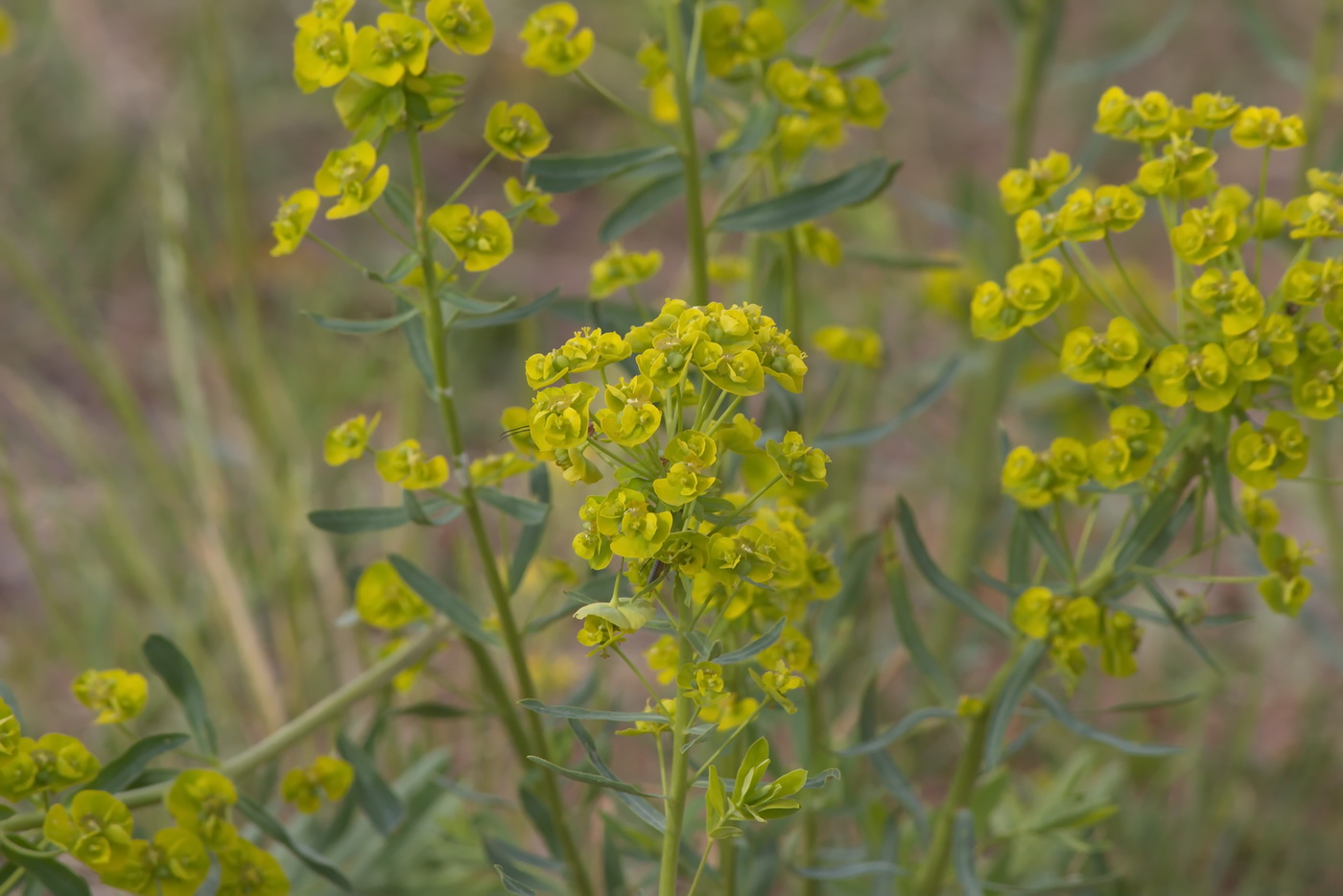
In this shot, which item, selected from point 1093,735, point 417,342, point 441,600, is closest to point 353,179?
point 417,342

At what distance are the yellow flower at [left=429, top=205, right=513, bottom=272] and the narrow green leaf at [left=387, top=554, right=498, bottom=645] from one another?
29 cm

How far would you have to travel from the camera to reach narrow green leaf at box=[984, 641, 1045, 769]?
118 centimetres

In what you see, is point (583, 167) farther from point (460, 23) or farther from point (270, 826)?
point (270, 826)

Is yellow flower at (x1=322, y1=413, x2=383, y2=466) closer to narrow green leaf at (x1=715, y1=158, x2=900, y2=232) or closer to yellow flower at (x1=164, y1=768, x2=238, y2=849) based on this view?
yellow flower at (x1=164, y1=768, x2=238, y2=849)

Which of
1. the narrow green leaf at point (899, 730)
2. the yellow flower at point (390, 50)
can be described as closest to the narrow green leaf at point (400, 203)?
the yellow flower at point (390, 50)

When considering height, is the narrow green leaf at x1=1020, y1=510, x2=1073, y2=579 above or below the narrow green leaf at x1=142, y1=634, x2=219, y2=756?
above

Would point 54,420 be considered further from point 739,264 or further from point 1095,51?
point 1095,51

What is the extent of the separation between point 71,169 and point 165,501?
206cm

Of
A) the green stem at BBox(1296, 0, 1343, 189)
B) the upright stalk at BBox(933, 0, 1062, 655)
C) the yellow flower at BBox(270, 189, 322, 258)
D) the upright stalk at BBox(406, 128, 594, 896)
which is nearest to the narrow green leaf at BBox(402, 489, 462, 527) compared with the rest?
the upright stalk at BBox(406, 128, 594, 896)

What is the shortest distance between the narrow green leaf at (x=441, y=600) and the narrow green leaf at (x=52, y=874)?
14.5 inches

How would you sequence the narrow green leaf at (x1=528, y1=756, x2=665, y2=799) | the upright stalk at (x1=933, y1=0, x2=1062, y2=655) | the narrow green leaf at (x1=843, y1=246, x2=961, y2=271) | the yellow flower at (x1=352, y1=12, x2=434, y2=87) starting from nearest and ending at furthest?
the narrow green leaf at (x1=528, y1=756, x2=665, y2=799) → the yellow flower at (x1=352, y1=12, x2=434, y2=87) → the narrow green leaf at (x1=843, y1=246, x2=961, y2=271) → the upright stalk at (x1=933, y1=0, x2=1062, y2=655)

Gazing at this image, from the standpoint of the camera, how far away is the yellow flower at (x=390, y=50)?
1.01 m

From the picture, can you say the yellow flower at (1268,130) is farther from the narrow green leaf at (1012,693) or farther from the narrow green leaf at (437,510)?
the narrow green leaf at (437,510)

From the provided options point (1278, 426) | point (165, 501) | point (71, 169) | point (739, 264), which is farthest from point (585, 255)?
point (1278, 426)
